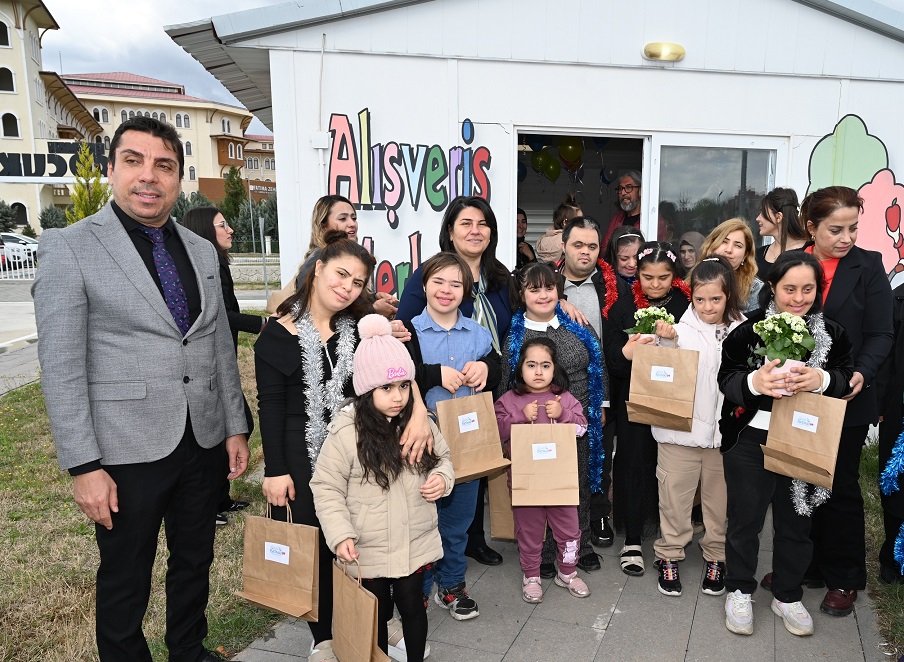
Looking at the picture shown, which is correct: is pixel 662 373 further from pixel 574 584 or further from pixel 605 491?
pixel 574 584

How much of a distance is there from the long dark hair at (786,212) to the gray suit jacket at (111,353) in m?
3.50

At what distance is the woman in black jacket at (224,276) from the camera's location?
429cm

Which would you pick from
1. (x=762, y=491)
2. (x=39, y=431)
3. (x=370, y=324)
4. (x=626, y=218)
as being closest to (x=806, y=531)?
(x=762, y=491)

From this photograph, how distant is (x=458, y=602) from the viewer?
3340 mm

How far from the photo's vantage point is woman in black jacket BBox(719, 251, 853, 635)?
3.02 metres

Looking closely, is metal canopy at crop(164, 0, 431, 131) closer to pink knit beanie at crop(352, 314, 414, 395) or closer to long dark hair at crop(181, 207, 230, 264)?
long dark hair at crop(181, 207, 230, 264)

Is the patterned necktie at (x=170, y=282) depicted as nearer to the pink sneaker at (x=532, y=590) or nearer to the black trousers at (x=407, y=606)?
the black trousers at (x=407, y=606)

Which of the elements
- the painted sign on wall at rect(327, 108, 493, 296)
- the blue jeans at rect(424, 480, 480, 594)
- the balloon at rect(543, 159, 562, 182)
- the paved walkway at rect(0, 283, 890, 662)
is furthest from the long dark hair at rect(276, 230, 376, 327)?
the balloon at rect(543, 159, 562, 182)

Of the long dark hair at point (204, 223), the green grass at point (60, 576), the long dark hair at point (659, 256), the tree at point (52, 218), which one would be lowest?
the green grass at point (60, 576)

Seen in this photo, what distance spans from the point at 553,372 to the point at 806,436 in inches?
49.1

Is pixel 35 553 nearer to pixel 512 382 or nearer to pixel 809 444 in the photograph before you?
pixel 512 382

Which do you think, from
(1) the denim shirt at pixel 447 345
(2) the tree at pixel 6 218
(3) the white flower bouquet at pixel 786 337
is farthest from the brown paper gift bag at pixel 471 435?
(2) the tree at pixel 6 218

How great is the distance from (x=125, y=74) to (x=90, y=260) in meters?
84.6

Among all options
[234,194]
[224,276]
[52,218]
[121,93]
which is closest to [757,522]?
[224,276]
